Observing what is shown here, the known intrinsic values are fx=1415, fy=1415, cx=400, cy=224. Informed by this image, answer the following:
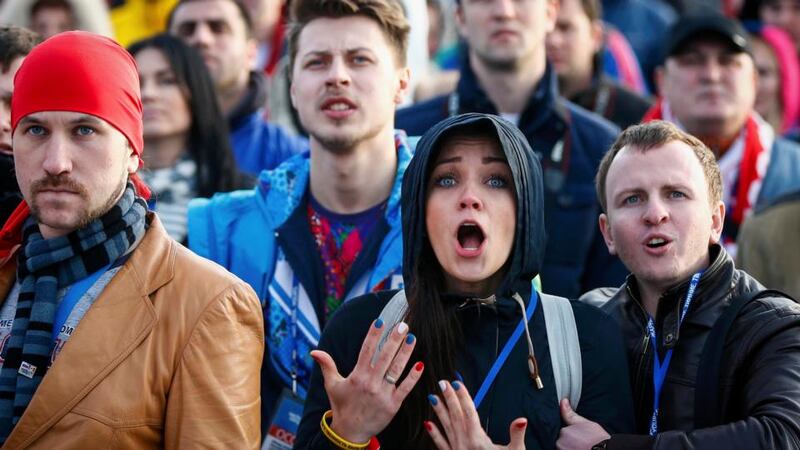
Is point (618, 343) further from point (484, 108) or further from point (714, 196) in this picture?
point (484, 108)

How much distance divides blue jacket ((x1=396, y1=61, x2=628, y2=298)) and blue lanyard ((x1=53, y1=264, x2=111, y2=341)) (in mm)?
2623

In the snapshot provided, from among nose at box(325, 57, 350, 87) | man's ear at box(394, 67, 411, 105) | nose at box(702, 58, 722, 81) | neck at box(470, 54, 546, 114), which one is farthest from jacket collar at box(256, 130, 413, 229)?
nose at box(702, 58, 722, 81)

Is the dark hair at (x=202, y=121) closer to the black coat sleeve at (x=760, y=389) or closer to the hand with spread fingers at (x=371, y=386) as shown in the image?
the hand with spread fingers at (x=371, y=386)

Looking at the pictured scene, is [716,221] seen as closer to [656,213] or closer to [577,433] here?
[656,213]

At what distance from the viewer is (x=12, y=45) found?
5.31 m

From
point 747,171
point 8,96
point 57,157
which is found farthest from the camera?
point 747,171

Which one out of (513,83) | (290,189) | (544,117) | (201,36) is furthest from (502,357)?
(201,36)

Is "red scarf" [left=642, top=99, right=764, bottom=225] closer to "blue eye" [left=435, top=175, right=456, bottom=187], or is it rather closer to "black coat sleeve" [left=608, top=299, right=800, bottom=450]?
"black coat sleeve" [left=608, top=299, right=800, bottom=450]

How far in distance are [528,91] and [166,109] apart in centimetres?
186

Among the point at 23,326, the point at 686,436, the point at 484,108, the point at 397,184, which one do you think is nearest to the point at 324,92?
the point at 397,184

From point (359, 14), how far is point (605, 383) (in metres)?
2.36

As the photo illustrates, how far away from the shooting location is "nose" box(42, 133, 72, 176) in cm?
427

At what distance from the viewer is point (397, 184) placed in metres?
5.76

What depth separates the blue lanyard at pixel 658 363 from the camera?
14.3 ft
